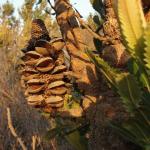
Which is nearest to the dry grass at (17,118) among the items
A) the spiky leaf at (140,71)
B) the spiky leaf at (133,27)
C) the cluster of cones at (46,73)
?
Result: the cluster of cones at (46,73)

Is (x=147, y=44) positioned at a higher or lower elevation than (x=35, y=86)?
higher

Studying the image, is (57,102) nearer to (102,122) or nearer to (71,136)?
(71,136)

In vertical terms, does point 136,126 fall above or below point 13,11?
above

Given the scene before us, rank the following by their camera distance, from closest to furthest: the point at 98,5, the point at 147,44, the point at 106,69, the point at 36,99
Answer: the point at 147,44
the point at 106,69
the point at 36,99
the point at 98,5

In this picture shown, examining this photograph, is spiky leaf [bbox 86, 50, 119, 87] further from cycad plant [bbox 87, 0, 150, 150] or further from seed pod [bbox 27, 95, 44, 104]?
seed pod [bbox 27, 95, 44, 104]

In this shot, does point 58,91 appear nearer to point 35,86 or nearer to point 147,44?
point 35,86

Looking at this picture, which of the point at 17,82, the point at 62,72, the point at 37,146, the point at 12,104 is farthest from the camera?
the point at 17,82

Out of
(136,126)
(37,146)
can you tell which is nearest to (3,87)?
(37,146)

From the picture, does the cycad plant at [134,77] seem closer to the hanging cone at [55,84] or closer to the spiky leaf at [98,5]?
the hanging cone at [55,84]

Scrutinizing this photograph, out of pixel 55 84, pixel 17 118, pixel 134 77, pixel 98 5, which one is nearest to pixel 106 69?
pixel 134 77
